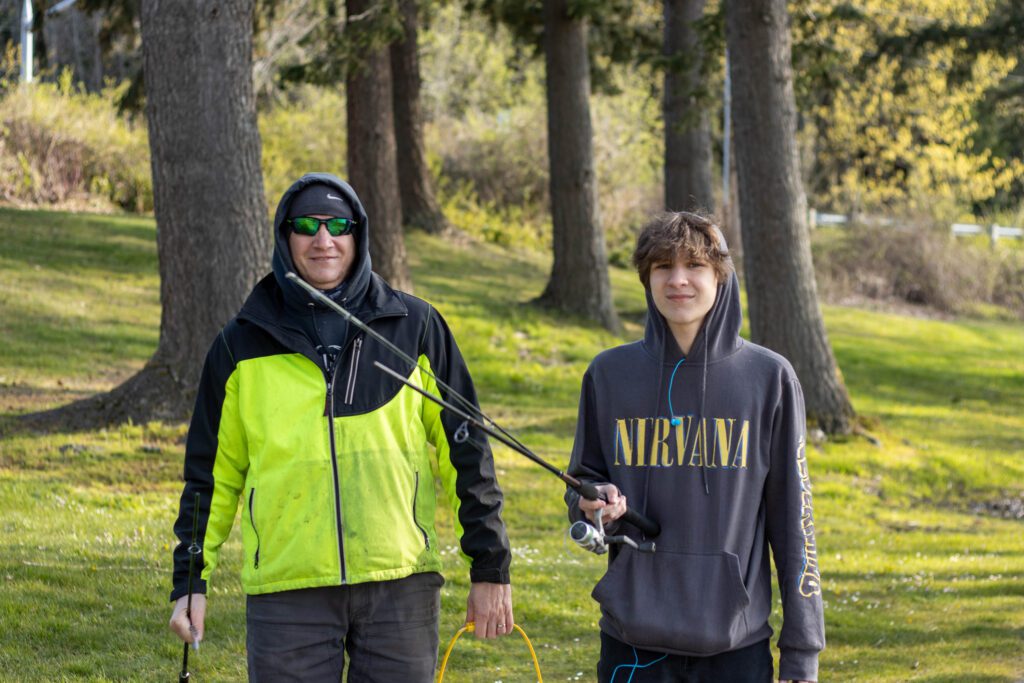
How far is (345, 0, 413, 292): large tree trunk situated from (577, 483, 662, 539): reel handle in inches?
560

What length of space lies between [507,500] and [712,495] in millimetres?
7333

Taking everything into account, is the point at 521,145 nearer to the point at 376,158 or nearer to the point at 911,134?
A: the point at 911,134

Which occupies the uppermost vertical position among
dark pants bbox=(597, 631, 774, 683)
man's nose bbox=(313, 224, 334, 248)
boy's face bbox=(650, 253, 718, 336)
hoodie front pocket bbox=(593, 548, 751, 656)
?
man's nose bbox=(313, 224, 334, 248)

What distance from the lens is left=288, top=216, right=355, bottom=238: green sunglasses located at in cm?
382

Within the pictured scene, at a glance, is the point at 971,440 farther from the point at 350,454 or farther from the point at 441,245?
the point at 350,454

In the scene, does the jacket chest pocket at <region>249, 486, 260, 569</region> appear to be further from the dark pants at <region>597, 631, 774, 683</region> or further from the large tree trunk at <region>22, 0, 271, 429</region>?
the large tree trunk at <region>22, 0, 271, 429</region>

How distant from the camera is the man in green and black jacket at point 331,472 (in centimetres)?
363

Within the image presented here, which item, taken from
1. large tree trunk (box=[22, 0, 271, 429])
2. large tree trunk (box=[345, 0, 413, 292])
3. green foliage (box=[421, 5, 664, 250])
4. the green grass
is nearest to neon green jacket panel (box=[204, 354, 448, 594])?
the green grass

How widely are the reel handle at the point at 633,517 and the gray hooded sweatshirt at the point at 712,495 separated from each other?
0.03 metres

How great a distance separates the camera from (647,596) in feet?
11.8

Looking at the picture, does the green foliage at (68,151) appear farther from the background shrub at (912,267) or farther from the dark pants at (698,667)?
the dark pants at (698,667)

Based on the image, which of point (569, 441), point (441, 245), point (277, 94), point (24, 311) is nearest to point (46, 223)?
point (24, 311)

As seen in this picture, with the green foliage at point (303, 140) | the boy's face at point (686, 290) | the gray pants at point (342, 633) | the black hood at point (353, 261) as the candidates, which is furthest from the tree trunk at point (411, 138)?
the gray pants at point (342, 633)

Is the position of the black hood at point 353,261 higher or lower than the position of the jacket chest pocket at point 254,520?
higher
